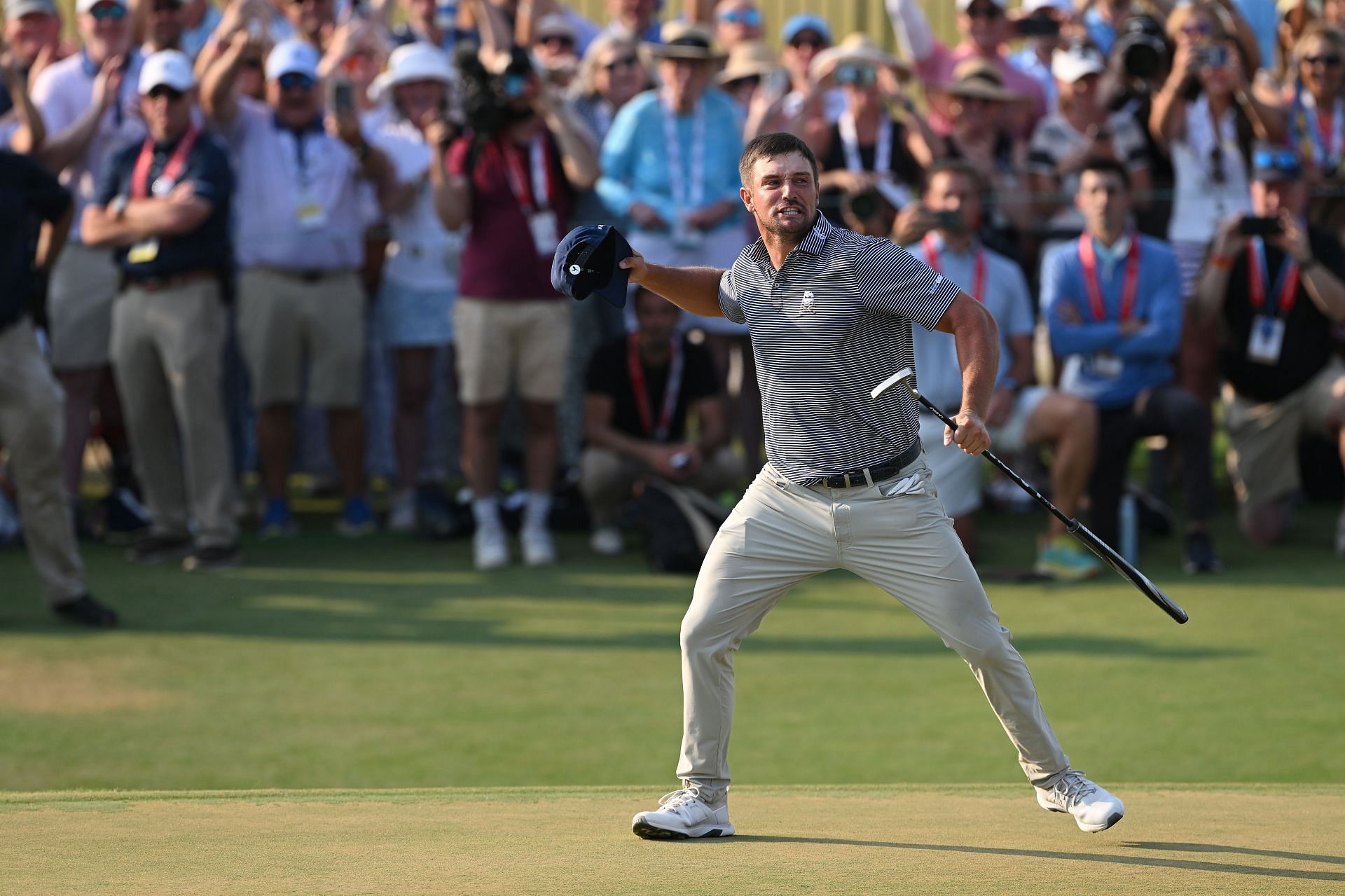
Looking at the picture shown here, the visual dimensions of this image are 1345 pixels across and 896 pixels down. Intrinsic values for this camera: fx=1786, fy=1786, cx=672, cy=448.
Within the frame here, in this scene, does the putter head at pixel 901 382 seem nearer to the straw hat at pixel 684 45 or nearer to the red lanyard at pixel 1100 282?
the red lanyard at pixel 1100 282

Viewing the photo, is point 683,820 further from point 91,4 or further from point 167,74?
point 91,4

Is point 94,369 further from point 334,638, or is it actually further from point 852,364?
point 852,364

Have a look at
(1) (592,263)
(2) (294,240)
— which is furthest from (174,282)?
(1) (592,263)

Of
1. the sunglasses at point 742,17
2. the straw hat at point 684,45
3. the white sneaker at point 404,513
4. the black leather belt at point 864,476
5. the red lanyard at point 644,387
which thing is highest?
the sunglasses at point 742,17

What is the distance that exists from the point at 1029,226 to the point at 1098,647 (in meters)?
3.67

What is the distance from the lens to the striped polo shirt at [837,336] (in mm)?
4547

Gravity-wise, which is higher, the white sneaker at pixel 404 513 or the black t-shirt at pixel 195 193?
the black t-shirt at pixel 195 193

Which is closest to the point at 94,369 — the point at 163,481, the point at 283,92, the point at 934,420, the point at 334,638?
the point at 163,481

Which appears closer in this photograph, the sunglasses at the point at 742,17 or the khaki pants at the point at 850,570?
the khaki pants at the point at 850,570

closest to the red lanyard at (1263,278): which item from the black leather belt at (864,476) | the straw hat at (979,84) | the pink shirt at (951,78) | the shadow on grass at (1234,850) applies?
the straw hat at (979,84)

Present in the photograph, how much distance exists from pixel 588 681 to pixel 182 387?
314 cm

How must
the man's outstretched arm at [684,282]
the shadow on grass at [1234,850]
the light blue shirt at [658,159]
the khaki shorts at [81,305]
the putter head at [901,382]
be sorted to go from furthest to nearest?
1. the light blue shirt at [658,159]
2. the khaki shorts at [81,305]
3. the man's outstretched arm at [684,282]
4. the putter head at [901,382]
5. the shadow on grass at [1234,850]

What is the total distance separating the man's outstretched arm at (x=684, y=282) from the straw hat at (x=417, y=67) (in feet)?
18.1

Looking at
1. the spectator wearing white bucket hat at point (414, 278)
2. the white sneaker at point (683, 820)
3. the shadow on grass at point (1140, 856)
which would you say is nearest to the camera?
the shadow on grass at point (1140, 856)
